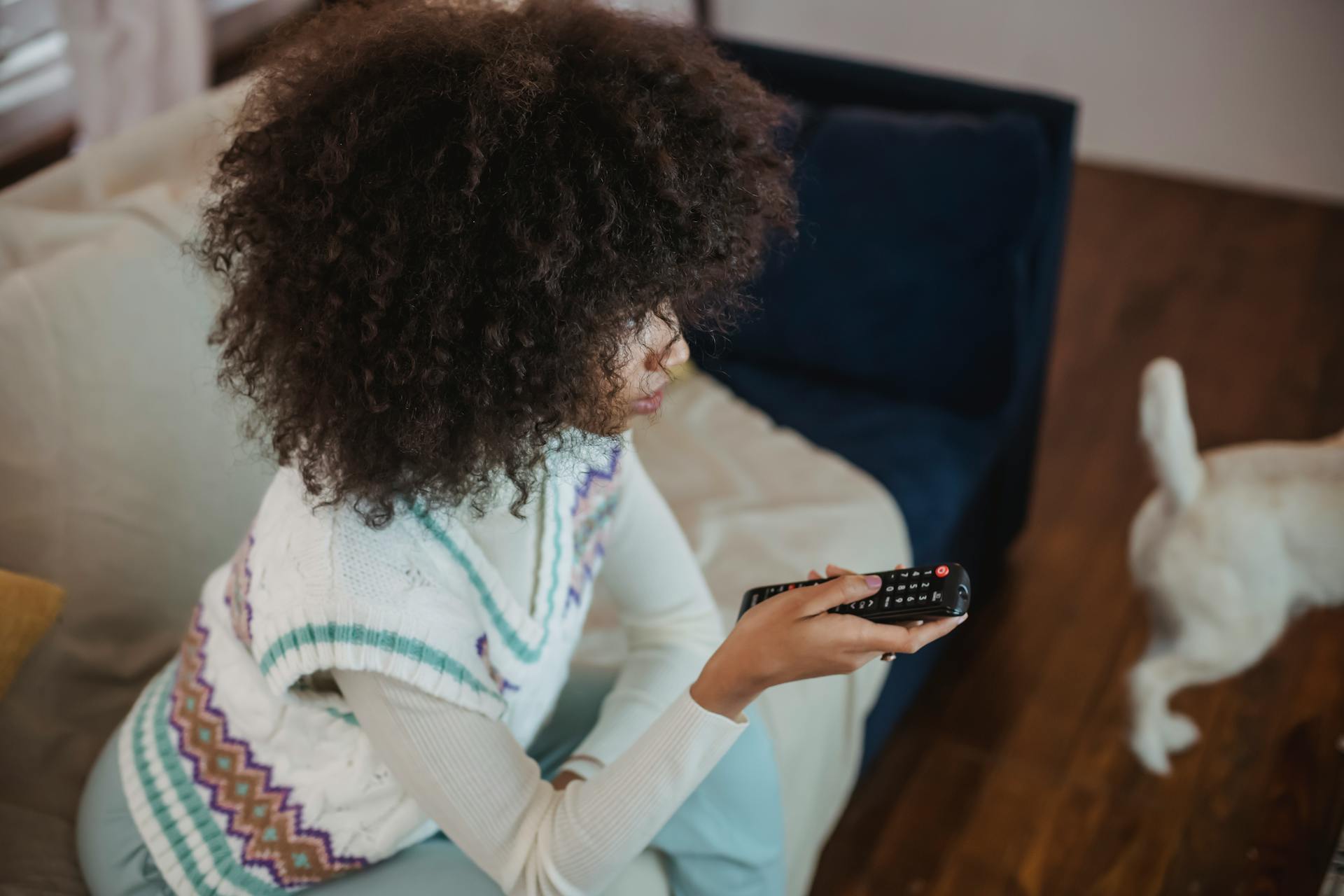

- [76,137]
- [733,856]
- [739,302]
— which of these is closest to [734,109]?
[739,302]

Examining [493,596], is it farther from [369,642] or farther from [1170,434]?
[1170,434]

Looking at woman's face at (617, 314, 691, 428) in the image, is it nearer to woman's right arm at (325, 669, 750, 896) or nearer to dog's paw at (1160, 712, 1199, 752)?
woman's right arm at (325, 669, 750, 896)

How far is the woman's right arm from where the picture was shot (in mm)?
784

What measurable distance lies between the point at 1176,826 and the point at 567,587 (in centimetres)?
96

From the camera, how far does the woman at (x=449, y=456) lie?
0.69 metres

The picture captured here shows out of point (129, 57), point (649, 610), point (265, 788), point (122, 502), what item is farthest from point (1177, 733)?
point (129, 57)

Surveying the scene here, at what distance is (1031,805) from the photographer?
59.1 inches

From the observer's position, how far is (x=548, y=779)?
1.03 meters

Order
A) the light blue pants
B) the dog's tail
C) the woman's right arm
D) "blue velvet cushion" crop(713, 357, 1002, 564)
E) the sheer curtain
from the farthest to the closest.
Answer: the sheer curtain → "blue velvet cushion" crop(713, 357, 1002, 564) → the dog's tail → the light blue pants → the woman's right arm

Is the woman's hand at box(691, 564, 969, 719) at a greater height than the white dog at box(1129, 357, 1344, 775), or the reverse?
the woman's hand at box(691, 564, 969, 719)

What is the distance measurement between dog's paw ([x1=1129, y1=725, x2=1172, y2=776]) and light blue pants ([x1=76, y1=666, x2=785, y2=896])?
24.6 inches

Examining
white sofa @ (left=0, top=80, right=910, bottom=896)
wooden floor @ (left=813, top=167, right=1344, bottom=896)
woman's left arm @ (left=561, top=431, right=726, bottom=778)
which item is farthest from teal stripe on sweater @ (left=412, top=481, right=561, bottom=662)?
wooden floor @ (left=813, top=167, right=1344, bottom=896)

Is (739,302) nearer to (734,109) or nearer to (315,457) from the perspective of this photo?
(734,109)

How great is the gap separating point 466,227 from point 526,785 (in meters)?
0.39
